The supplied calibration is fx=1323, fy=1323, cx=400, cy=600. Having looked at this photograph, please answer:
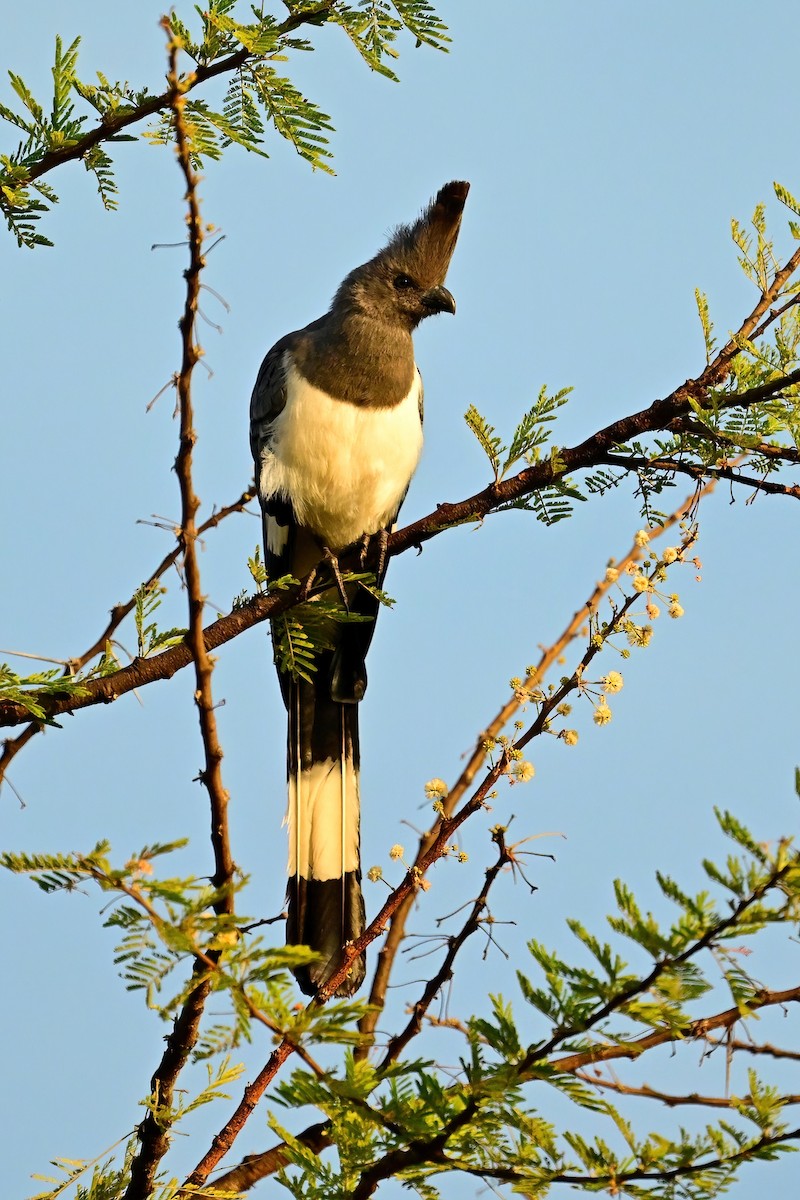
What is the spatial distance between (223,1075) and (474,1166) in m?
0.85

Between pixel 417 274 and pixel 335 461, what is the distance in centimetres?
99

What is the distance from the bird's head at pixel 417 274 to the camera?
4.85m

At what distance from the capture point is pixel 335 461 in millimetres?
4344

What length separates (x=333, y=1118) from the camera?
200 centimetres

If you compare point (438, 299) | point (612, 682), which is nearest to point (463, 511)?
point (612, 682)

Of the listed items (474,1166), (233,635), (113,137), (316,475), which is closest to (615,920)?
(474,1166)

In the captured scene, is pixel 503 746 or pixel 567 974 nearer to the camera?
pixel 567 974

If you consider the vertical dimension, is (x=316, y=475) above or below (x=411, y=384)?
below

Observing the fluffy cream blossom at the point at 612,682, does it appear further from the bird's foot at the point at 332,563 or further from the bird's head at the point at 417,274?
the bird's head at the point at 417,274

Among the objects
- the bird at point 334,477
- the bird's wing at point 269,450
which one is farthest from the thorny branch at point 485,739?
the bird's wing at point 269,450

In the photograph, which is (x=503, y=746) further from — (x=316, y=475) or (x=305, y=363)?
(x=305, y=363)

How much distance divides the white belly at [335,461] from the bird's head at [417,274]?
1.76ft

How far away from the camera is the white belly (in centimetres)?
435

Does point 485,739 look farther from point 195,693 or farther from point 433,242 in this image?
point 433,242
